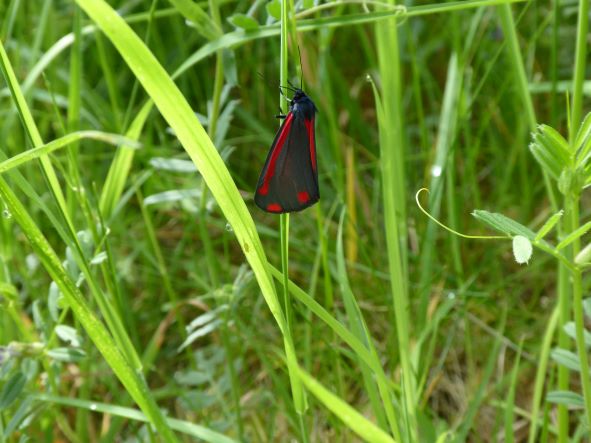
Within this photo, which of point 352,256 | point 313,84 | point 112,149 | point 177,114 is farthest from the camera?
point 112,149

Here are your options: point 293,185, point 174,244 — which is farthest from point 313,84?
point 293,185

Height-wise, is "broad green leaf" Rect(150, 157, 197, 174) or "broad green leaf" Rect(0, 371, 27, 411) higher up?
"broad green leaf" Rect(150, 157, 197, 174)

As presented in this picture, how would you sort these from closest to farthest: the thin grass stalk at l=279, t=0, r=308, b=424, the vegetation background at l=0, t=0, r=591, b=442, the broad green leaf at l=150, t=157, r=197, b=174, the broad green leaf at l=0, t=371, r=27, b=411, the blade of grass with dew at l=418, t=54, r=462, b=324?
the thin grass stalk at l=279, t=0, r=308, b=424 → the vegetation background at l=0, t=0, r=591, b=442 → the broad green leaf at l=0, t=371, r=27, b=411 → the broad green leaf at l=150, t=157, r=197, b=174 → the blade of grass with dew at l=418, t=54, r=462, b=324

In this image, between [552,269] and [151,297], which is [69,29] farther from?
[552,269]

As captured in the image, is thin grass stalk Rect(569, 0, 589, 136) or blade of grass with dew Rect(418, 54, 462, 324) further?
blade of grass with dew Rect(418, 54, 462, 324)

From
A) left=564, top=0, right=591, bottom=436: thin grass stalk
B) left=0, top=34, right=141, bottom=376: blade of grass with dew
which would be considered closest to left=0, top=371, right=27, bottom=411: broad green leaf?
left=0, top=34, right=141, bottom=376: blade of grass with dew

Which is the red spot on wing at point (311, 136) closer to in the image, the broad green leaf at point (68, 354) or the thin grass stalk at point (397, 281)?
the thin grass stalk at point (397, 281)

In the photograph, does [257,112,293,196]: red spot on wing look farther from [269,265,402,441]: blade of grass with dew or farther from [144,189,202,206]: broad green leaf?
[144,189,202,206]: broad green leaf

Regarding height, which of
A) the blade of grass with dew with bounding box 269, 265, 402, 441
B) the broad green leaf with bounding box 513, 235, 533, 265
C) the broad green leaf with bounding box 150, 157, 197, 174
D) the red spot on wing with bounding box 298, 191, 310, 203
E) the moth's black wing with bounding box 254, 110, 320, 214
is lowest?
the blade of grass with dew with bounding box 269, 265, 402, 441
